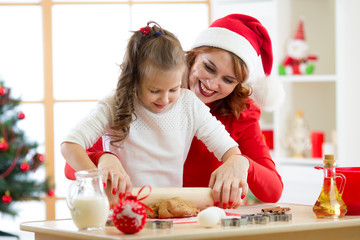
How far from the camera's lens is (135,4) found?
15.5 ft

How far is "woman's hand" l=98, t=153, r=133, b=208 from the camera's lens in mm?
1589

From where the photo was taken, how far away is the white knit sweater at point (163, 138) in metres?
1.88

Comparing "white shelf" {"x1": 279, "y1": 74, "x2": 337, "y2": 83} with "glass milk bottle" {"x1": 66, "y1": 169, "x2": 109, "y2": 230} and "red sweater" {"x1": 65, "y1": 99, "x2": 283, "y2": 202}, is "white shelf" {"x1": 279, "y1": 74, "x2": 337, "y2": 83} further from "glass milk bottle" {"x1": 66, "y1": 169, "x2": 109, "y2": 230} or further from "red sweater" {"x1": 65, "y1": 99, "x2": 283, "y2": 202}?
"glass milk bottle" {"x1": 66, "y1": 169, "x2": 109, "y2": 230}

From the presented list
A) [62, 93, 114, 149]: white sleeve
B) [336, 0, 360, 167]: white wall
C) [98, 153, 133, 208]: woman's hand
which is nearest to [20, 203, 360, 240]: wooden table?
[98, 153, 133, 208]: woman's hand

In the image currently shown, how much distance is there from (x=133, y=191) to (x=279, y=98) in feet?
3.71

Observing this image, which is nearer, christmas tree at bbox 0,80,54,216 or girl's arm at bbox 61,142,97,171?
girl's arm at bbox 61,142,97,171

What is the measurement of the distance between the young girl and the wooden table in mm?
225

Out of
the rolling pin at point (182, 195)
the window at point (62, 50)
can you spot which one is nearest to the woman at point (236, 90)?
the rolling pin at point (182, 195)

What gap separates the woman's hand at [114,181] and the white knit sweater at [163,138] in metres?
0.20

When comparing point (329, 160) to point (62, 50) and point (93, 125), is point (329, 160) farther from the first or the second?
point (62, 50)

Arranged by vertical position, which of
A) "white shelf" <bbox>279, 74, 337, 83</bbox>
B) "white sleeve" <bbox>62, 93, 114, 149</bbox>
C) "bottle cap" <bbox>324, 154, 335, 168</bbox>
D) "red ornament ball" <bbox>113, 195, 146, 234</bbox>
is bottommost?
"red ornament ball" <bbox>113, 195, 146, 234</bbox>

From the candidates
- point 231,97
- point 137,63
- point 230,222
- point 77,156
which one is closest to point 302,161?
point 231,97

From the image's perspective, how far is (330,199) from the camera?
64.1 inches

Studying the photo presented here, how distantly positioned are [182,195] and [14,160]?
3.14 feet
